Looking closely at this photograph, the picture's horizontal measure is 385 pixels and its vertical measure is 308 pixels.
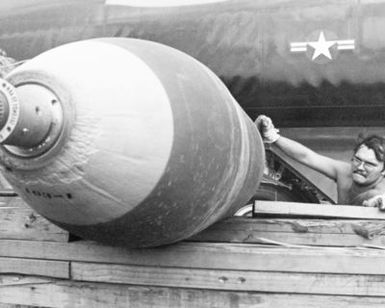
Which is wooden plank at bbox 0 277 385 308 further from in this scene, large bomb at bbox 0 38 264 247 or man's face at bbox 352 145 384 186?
man's face at bbox 352 145 384 186

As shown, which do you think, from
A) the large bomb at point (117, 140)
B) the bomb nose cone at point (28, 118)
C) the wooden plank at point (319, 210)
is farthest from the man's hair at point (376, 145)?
the bomb nose cone at point (28, 118)

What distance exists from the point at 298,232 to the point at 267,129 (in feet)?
3.10

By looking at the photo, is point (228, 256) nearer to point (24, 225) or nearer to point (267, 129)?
point (24, 225)

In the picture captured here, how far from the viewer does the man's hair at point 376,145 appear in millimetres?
2721

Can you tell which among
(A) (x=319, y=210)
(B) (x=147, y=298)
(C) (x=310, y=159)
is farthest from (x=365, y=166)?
(B) (x=147, y=298)

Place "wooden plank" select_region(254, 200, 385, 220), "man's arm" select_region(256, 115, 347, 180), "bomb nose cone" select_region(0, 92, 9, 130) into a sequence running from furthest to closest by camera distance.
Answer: "man's arm" select_region(256, 115, 347, 180), "wooden plank" select_region(254, 200, 385, 220), "bomb nose cone" select_region(0, 92, 9, 130)

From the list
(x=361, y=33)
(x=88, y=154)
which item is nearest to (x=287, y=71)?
(x=361, y=33)

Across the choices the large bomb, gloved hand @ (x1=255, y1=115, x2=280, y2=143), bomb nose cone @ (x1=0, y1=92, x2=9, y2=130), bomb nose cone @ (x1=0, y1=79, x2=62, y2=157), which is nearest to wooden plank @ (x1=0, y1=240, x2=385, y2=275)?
the large bomb

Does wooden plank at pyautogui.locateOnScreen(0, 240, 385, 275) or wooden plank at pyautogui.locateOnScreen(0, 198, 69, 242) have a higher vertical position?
wooden plank at pyautogui.locateOnScreen(0, 198, 69, 242)

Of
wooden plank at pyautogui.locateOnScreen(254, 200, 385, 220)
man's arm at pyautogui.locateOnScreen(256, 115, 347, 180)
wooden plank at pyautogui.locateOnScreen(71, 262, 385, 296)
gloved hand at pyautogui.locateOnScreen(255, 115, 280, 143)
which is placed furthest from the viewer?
man's arm at pyautogui.locateOnScreen(256, 115, 347, 180)

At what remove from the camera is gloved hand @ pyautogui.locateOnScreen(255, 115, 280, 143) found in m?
2.62

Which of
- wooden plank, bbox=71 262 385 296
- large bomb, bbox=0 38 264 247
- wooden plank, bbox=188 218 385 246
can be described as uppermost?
large bomb, bbox=0 38 264 247

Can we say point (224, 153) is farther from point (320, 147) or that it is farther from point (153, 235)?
point (320, 147)

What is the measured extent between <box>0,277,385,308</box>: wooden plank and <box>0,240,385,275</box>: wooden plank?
7 centimetres
